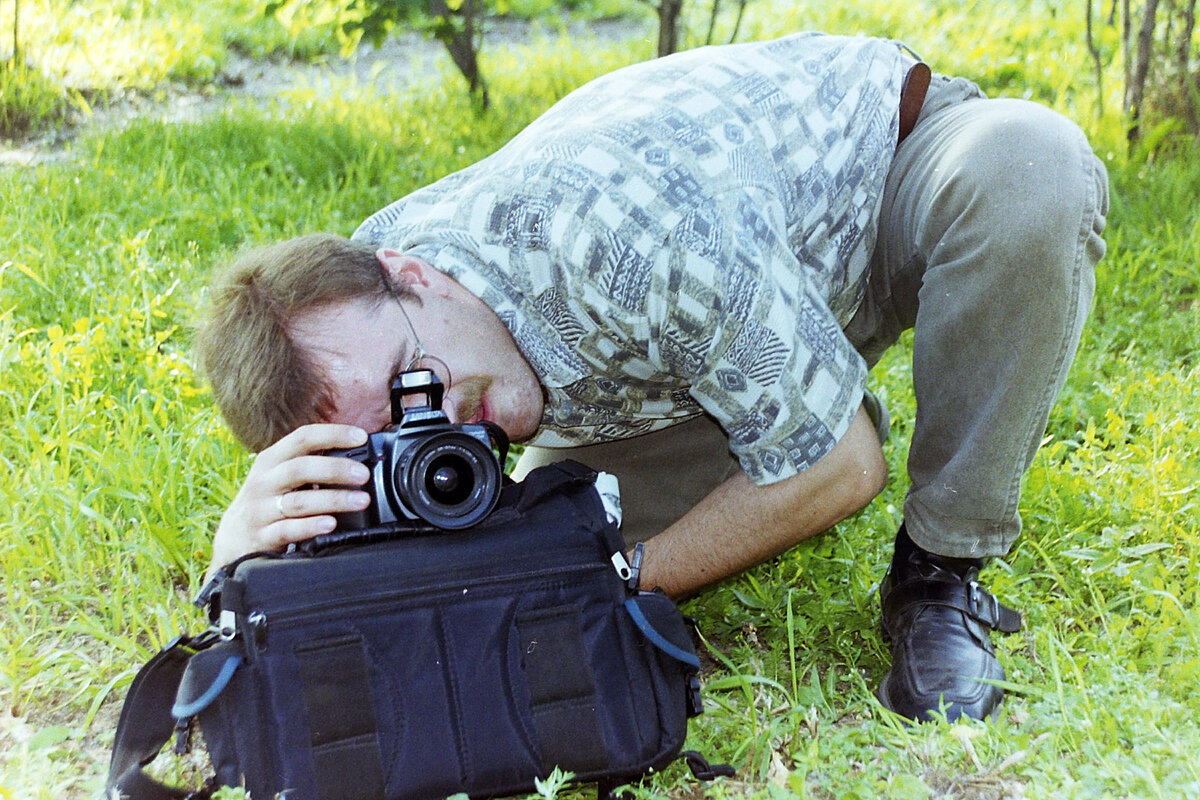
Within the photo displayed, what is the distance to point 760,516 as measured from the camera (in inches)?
79.6

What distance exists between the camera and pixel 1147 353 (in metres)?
3.22

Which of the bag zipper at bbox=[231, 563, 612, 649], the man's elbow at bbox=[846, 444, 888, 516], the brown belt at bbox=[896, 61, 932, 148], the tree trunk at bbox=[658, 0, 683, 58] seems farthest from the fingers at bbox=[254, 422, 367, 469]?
the tree trunk at bbox=[658, 0, 683, 58]

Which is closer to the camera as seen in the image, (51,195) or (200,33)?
(51,195)

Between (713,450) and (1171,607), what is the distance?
3.13 feet

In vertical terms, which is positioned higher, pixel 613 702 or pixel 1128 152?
pixel 613 702

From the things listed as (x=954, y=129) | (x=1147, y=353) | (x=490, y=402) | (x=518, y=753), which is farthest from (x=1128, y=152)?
(x=518, y=753)

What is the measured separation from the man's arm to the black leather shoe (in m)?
0.22

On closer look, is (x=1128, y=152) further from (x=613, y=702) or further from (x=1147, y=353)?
(x=613, y=702)

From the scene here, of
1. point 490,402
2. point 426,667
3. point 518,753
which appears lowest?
point 518,753

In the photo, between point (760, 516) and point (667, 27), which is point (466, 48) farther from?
point (760, 516)

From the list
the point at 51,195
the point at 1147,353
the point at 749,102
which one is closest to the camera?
the point at 749,102

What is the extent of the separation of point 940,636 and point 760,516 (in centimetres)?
39

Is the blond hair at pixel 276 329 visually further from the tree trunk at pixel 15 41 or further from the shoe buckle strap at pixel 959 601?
the tree trunk at pixel 15 41

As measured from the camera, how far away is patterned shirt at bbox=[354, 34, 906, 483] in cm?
184
